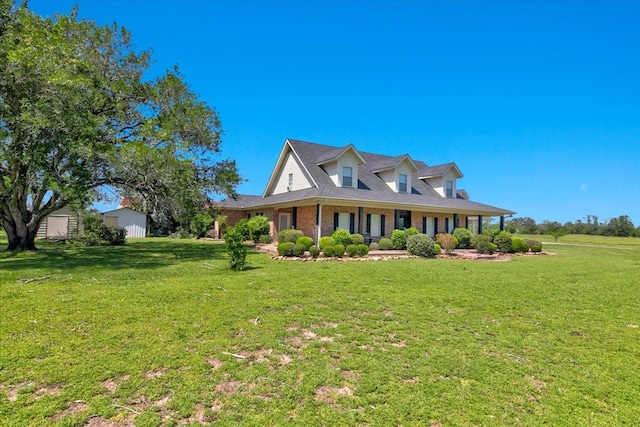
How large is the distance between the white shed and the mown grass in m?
25.3

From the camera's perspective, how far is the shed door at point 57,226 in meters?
27.9

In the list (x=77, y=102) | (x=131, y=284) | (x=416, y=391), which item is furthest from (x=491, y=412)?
(x=77, y=102)

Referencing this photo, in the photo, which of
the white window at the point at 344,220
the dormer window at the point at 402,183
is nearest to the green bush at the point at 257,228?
the white window at the point at 344,220

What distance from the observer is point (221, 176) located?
17906mm

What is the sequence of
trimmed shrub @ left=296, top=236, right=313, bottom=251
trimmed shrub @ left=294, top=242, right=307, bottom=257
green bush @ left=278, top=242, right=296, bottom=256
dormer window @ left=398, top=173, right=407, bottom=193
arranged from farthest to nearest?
1. dormer window @ left=398, top=173, right=407, bottom=193
2. trimmed shrub @ left=296, top=236, right=313, bottom=251
3. trimmed shrub @ left=294, top=242, right=307, bottom=257
4. green bush @ left=278, top=242, right=296, bottom=256

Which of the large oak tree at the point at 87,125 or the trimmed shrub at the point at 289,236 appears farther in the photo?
the trimmed shrub at the point at 289,236

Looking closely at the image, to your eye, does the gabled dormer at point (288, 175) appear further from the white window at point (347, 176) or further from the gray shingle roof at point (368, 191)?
the white window at point (347, 176)

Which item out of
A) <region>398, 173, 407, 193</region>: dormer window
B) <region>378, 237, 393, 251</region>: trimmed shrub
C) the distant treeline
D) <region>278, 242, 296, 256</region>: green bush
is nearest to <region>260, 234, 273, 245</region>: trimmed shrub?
<region>378, 237, 393, 251</region>: trimmed shrub

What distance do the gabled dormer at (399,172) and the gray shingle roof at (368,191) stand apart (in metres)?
0.27

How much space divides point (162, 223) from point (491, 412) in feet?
53.9

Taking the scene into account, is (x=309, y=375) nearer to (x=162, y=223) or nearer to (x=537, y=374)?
(x=537, y=374)

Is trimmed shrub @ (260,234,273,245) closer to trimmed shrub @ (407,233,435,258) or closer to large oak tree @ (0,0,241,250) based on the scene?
large oak tree @ (0,0,241,250)

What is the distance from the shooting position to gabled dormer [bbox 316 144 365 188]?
70.5 feet

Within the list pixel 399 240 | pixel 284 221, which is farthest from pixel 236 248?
pixel 284 221
